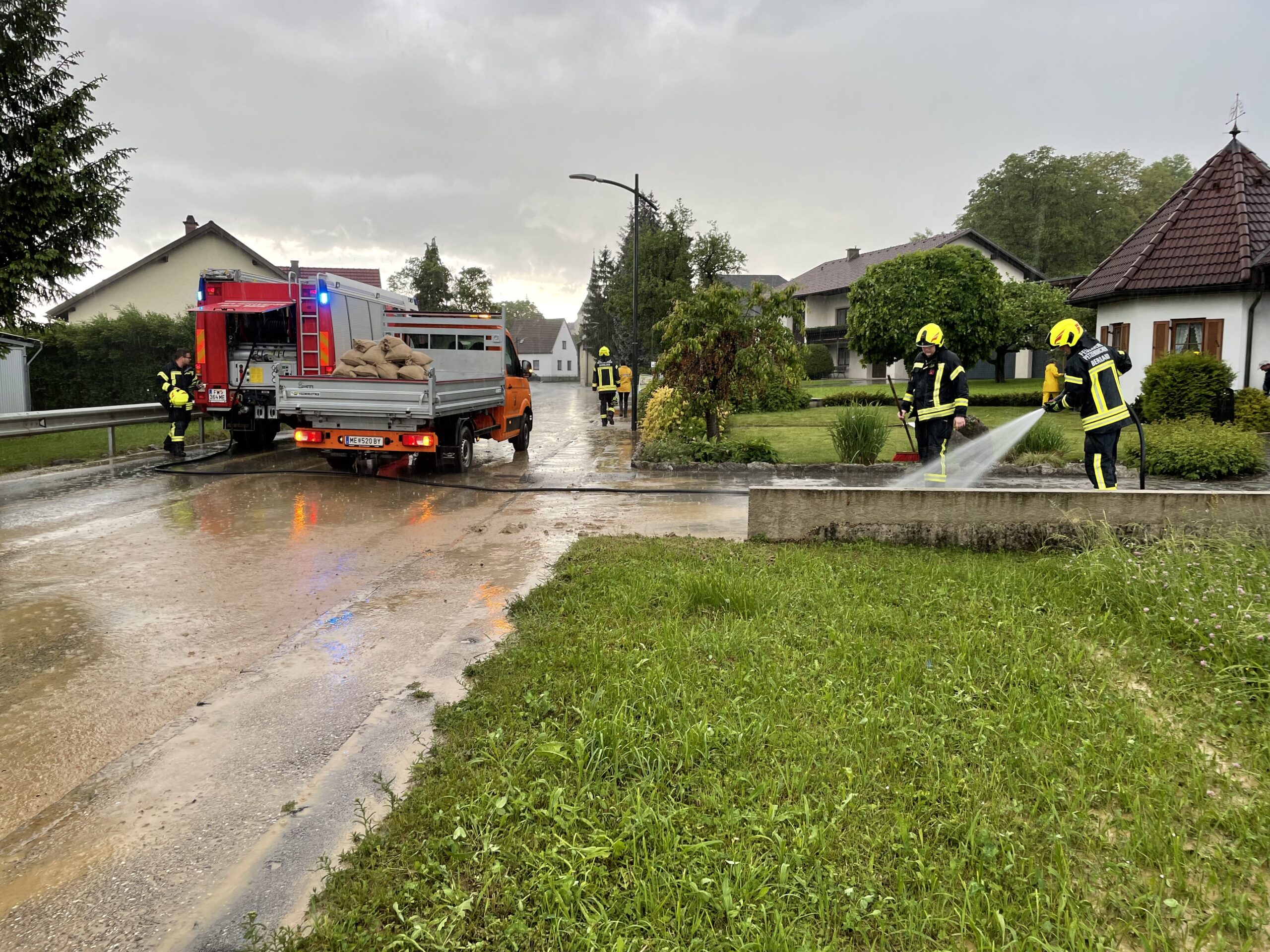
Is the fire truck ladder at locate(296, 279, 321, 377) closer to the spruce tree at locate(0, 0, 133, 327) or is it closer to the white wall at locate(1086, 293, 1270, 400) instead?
the spruce tree at locate(0, 0, 133, 327)

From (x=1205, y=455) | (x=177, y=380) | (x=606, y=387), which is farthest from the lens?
(x=606, y=387)

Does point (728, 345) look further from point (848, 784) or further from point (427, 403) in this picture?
point (848, 784)

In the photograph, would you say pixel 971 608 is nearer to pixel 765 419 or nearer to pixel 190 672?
pixel 190 672

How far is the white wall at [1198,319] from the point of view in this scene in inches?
719

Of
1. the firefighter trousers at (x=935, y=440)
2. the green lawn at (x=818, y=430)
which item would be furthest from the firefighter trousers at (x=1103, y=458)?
the green lawn at (x=818, y=430)

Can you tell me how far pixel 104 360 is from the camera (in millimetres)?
23359

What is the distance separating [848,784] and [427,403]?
9.41 metres

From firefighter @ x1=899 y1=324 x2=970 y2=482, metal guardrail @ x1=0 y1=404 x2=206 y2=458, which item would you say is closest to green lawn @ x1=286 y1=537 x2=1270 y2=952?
firefighter @ x1=899 y1=324 x2=970 y2=482

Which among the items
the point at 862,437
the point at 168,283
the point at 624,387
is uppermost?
the point at 168,283

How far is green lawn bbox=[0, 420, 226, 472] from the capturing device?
1427cm

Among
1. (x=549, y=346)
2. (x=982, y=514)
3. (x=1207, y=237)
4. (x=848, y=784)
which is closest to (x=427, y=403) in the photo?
(x=982, y=514)

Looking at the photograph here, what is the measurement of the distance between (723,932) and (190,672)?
3.71 m

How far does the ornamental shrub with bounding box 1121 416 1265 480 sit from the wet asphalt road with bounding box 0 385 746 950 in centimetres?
684

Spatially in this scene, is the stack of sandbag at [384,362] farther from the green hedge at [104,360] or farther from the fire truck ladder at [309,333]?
the green hedge at [104,360]
